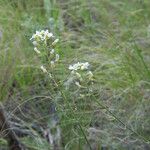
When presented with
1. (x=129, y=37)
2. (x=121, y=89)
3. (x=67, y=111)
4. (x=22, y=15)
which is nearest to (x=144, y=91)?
(x=121, y=89)

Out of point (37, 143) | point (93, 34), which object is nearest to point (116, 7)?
point (93, 34)

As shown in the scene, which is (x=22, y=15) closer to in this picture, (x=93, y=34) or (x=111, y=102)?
(x=93, y=34)

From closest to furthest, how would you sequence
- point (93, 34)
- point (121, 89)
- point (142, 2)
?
point (121, 89) → point (93, 34) → point (142, 2)

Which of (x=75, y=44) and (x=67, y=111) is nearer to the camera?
(x=67, y=111)

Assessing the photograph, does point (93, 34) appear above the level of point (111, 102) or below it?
above

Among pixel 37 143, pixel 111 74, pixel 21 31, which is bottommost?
pixel 37 143

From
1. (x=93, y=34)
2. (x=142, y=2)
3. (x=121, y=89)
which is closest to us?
(x=121, y=89)

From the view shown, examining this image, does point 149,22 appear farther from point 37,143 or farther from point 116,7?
point 37,143
